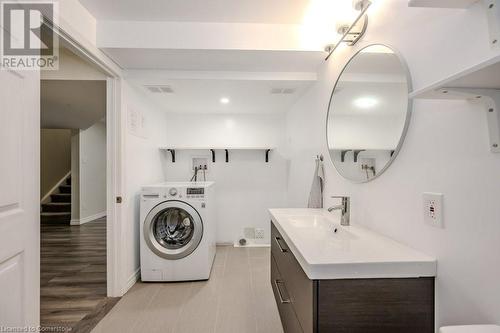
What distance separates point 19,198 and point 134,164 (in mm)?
1355

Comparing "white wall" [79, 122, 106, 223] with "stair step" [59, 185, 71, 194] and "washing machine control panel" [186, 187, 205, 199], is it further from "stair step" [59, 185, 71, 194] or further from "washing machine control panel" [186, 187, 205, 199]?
"washing machine control panel" [186, 187, 205, 199]

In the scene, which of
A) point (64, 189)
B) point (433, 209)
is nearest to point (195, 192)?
point (433, 209)

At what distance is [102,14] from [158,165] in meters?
1.84

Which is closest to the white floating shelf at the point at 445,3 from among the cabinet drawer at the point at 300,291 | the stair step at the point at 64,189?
the cabinet drawer at the point at 300,291

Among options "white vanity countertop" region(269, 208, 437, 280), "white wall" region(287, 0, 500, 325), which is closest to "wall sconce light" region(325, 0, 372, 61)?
"white wall" region(287, 0, 500, 325)

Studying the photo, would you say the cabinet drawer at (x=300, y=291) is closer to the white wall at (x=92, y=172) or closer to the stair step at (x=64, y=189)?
the white wall at (x=92, y=172)

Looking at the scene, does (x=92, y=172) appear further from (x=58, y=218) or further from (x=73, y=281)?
(x=73, y=281)

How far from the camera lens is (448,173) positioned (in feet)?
2.82

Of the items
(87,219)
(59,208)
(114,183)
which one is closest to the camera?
(114,183)

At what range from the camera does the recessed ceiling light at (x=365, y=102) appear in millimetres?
1308

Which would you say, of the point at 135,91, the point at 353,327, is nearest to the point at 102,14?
the point at 135,91

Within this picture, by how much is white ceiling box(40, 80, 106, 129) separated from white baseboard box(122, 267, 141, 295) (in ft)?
6.89

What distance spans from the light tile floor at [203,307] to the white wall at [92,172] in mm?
3472

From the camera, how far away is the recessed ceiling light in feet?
4.29
